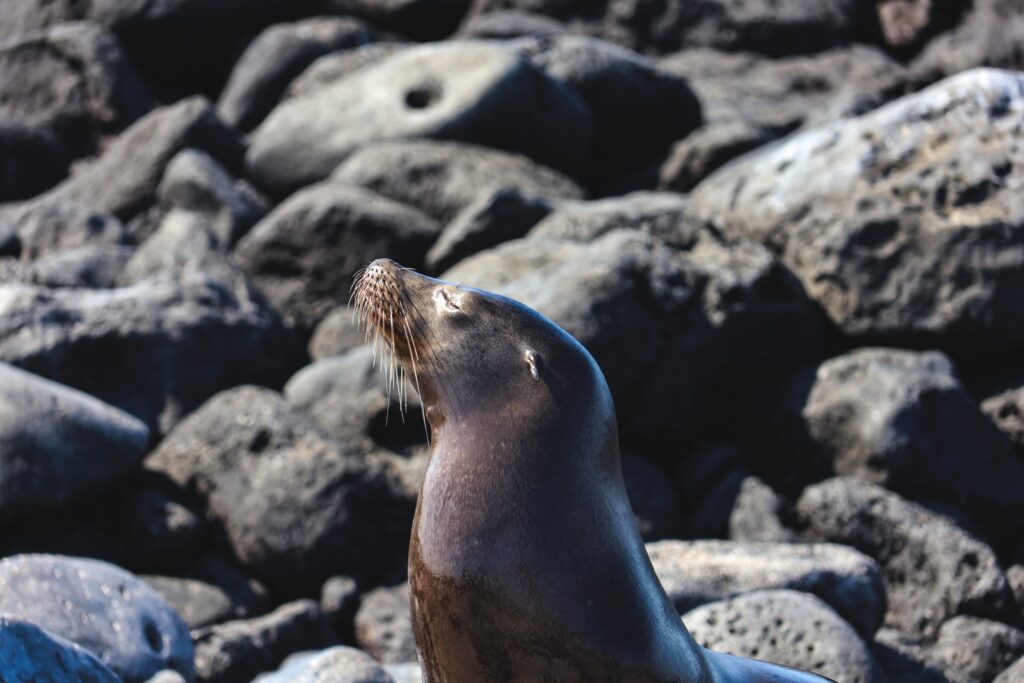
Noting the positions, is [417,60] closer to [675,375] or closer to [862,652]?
[675,375]

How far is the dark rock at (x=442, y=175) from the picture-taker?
1173 cm

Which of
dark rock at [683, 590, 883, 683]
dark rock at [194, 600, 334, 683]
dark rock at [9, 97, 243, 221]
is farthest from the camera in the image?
dark rock at [9, 97, 243, 221]

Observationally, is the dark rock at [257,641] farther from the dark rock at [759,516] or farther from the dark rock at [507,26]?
the dark rock at [507,26]

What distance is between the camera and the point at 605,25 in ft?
57.4

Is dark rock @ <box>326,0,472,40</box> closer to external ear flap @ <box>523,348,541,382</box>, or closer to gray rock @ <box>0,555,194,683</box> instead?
gray rock @ <box>0,555,194,683</box>

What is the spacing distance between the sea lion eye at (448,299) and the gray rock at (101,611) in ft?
8.15

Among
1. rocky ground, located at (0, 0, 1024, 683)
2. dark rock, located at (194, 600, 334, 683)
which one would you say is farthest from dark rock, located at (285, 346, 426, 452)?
dark rock, located at (194, 600, 334, 683)

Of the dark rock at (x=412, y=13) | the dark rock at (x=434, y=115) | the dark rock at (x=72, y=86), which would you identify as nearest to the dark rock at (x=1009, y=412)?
the dark rock at (x=434, y=115)

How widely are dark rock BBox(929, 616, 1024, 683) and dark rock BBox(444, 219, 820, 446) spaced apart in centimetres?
240

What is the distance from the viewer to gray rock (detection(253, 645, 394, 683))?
5695 millimetres

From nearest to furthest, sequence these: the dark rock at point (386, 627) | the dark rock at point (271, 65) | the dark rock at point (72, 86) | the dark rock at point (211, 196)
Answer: the dark rock at point (386, 627)
the dark rock at point (211, 196)
the dark rock at point (271, 65)
the dark rock at point (72, 86)

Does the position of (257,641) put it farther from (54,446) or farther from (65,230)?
(65,230)

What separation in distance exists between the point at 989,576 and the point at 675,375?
2.24 meters

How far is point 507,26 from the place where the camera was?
16391 millimetres
